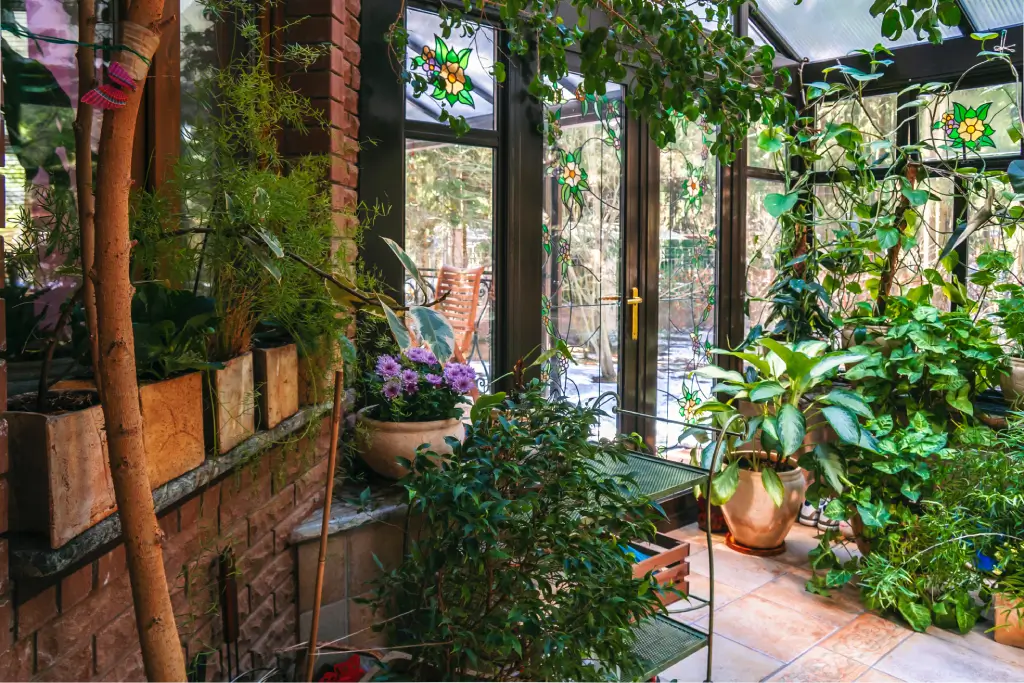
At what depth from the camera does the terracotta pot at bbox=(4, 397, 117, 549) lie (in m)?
1.00

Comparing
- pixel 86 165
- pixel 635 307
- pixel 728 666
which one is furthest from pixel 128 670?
pixel 635 307

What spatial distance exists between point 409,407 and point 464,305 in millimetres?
726

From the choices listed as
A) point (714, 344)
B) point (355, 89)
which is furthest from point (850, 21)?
point (355, 89)

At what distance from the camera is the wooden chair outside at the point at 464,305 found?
283 cm

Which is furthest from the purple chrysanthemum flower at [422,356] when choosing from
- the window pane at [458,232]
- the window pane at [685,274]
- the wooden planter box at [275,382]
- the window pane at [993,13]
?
the window pane at [993,13]

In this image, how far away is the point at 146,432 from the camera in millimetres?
1198

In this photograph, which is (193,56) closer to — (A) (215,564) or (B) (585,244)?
(A) (215,564)

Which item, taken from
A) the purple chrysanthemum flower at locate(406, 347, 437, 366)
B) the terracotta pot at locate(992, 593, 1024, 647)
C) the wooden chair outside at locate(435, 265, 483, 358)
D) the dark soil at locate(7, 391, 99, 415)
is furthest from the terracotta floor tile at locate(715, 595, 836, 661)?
the dark soil at locate(7, 391, 99, 415)

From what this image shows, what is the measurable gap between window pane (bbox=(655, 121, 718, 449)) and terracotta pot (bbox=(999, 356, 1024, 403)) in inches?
52.2

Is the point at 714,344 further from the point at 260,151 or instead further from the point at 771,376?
the point at 260,151

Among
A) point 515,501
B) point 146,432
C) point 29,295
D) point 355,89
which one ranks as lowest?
point 515,501

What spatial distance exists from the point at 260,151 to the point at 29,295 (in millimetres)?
543

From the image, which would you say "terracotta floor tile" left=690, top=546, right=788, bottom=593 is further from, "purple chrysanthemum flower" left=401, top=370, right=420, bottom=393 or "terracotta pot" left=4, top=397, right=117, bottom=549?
"terracotta pot" left=4, top=397, right=117, bottom=549

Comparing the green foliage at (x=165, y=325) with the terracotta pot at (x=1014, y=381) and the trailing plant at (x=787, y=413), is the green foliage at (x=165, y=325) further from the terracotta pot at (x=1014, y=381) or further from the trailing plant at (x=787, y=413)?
the terracotta pot at (x=1014, y=381)
